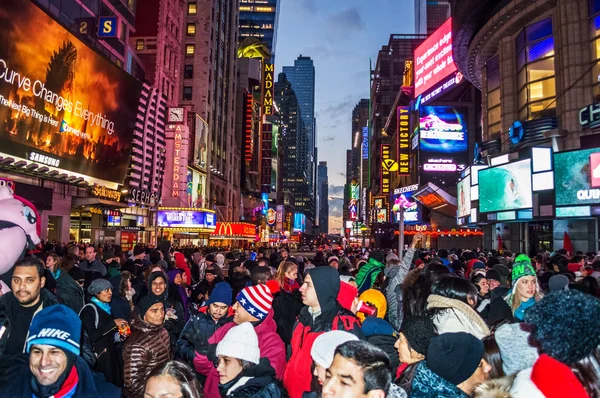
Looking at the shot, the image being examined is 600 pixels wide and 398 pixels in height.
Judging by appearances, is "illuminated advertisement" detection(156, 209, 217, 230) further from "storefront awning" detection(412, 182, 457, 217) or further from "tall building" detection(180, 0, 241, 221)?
"storefront awning" detection(412, 182, 457, 217)

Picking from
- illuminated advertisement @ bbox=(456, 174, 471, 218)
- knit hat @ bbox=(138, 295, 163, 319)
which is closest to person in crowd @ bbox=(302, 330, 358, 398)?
knit hat @ bbox=(138, 295, 163, 319)

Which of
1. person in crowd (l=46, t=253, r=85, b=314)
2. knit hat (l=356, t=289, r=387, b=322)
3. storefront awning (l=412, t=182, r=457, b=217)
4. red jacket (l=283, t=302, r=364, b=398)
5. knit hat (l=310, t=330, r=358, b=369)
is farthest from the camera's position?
storefront awning (l=412, t=182, r=457, b=217)

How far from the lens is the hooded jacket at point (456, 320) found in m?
3.59

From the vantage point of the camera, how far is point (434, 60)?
63.8 metres

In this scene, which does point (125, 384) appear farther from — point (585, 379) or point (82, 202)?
point (82, 202)

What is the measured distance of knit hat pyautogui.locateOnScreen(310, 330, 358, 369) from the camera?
3.26 m

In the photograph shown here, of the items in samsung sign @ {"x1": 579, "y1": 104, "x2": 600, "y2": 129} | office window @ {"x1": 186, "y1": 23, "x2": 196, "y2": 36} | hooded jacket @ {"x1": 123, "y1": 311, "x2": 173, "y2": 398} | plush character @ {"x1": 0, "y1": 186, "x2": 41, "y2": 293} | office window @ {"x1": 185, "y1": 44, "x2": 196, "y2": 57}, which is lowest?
hooded jacket @ {"x1": 123, "y1": 311, "x2": 173, "y2": 398}

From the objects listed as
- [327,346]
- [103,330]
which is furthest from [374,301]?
[103,330]

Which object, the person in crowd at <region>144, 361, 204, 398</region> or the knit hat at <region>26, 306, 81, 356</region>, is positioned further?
the knit hat at <region>26, 306, 81, 356</region>

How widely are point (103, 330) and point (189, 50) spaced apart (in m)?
61.8

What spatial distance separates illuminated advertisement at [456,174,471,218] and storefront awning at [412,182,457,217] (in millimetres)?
9914

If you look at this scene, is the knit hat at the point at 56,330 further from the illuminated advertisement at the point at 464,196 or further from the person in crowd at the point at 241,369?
the illuminated advertisement at the point at 464,196

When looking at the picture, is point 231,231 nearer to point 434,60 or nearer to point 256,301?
point 434,60

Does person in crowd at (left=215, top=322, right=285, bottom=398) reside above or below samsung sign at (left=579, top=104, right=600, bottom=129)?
below
